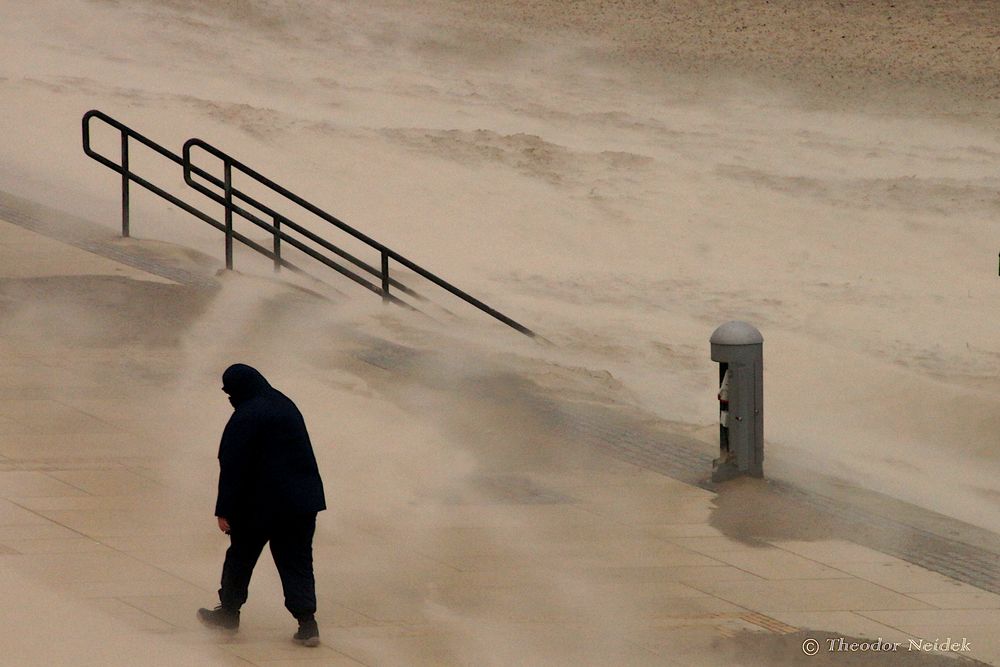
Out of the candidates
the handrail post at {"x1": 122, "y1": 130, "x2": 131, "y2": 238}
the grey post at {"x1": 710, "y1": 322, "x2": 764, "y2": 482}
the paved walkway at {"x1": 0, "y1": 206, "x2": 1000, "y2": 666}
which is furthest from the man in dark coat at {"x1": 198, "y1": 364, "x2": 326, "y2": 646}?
the handrail post at {"x1": 122, "y1": 130, "x2": 131, "y2": 238}

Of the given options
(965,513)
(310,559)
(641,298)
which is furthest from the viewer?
(641,298)

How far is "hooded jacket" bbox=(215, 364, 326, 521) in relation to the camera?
700 centimetres

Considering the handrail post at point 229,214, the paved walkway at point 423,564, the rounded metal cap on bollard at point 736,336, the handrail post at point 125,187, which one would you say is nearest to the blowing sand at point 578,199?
the paved walkway at point 423,564

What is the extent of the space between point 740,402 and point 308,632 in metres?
4.11

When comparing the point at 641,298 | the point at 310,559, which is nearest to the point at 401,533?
the point at 310,559

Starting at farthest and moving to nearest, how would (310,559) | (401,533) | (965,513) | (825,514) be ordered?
(965,513), (825,514), (401,533), (310,559)

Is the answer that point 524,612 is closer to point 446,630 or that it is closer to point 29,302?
point 446,630

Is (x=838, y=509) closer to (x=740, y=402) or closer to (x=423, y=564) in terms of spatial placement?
(x=740, y=402)

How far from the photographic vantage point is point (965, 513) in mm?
11305

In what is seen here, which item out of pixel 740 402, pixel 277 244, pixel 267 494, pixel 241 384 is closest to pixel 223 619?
pixel 267 494

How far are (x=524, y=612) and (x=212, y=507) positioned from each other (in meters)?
2.12

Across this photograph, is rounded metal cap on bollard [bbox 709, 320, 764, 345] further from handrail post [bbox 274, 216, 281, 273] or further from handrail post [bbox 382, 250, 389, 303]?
handrail post [bbox 274, 216, 281, 273]

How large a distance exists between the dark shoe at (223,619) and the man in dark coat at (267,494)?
2 centimetres

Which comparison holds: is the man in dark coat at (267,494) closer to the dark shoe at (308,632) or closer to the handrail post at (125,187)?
the dark shoe at (308,632)
